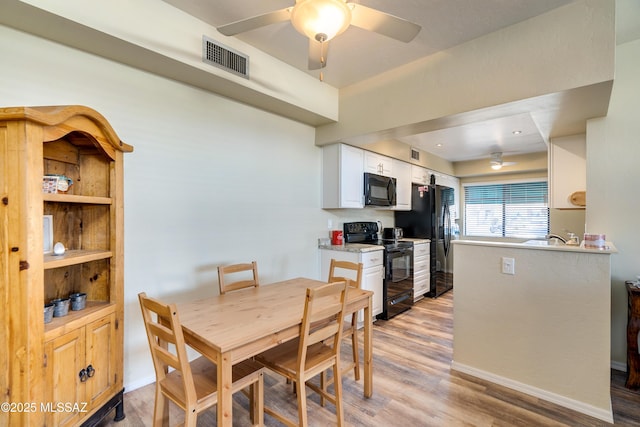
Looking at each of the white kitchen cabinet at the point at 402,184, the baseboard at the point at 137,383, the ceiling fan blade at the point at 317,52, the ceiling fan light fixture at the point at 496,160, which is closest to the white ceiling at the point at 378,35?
the ceiling fan blade at the point at 317,52

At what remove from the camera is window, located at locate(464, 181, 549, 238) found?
540 cm

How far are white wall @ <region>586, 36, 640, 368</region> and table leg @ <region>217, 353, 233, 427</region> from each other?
10.5 feet

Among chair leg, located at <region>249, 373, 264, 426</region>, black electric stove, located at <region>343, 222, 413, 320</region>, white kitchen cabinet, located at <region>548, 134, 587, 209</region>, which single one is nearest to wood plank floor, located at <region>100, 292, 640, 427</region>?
chair leg, located at <region>249, 373, 264, 426</region>

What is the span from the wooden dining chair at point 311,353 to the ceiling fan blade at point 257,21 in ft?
4.76

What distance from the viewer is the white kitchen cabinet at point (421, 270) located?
4309 mm

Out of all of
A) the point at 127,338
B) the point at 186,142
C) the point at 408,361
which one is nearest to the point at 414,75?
the point at 186,142

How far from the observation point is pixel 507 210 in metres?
5.73

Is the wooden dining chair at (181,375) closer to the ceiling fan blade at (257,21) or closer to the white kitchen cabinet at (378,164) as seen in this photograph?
the ceiling fan blade at (257,21)

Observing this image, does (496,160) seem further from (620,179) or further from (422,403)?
(422,403)

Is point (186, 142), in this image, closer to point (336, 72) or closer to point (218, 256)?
point (218, 256)

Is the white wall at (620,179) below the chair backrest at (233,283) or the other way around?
the other way around

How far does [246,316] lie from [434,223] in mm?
3867

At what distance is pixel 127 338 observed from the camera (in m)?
2.13

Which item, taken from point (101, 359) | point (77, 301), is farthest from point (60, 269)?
point (101, 359)
